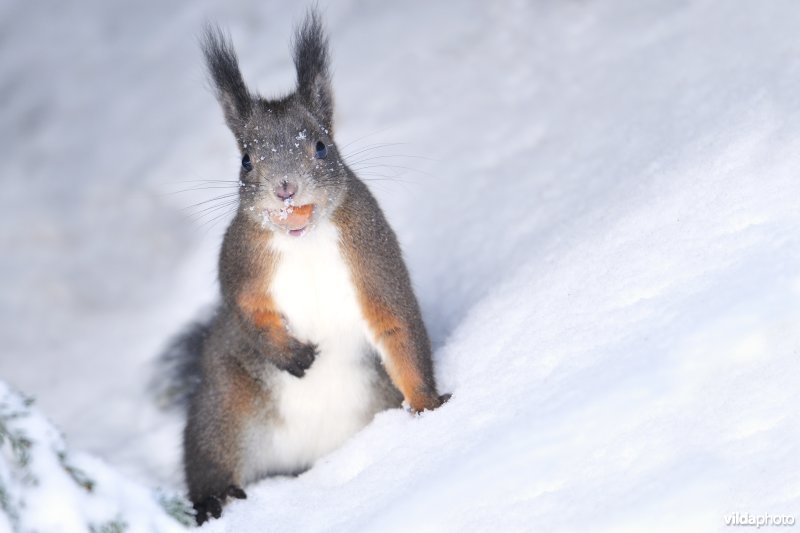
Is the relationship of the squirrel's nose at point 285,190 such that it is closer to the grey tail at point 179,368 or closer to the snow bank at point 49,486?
the snow bank at point 49,486

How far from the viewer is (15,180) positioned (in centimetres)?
554

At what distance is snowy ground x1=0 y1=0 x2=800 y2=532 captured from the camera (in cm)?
220

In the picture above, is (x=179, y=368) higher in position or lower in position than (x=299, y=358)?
higher

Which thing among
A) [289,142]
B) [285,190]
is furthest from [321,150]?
[285,190]

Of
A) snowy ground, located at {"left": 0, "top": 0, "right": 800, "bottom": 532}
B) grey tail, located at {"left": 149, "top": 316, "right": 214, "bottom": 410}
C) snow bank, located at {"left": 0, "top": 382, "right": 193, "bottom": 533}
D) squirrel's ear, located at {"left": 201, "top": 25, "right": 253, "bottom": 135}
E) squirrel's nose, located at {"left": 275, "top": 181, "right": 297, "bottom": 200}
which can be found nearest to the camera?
snow bank, located at {"left": 0, "top": 382, "right": 193, "bottom": 533}

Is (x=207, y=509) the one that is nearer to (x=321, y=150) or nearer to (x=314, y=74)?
(x=321, y=150)

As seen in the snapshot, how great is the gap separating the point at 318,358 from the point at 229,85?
0.84 meters

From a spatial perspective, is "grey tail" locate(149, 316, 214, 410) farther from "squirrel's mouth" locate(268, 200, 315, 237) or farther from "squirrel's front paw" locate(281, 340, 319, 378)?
"squirrel's mouth" locate(268, 200, 315, 237)

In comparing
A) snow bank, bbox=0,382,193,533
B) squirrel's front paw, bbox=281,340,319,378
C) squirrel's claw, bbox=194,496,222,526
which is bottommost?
snow bank, bbox=0,382,193,533

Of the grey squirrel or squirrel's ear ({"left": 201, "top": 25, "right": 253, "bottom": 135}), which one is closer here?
the grey squirrel

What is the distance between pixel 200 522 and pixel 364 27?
326cm

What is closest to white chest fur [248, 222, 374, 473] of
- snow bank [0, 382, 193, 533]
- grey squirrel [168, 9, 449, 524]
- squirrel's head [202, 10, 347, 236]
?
grey squirrel [168, 9, 449, 524]

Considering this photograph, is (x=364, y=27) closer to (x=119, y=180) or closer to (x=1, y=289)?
(x=119, y=180)

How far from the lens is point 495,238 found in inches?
154
